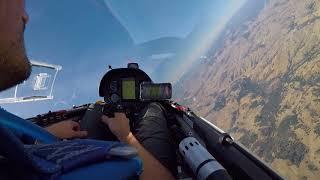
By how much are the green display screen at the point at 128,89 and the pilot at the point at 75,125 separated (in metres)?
0.68

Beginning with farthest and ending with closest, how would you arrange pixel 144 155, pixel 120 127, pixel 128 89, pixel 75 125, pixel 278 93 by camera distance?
pixel 278 93
pixel 128 89
pixel 75 125
pixel 120 127
pixel 144 155

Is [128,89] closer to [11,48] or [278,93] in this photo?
[11,48]

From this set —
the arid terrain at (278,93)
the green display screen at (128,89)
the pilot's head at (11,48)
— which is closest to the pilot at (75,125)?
the pilot's head at (11,48)

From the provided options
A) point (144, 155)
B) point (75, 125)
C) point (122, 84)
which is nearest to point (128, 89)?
point (122, 84)

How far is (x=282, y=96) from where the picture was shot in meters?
114

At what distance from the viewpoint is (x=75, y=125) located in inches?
124

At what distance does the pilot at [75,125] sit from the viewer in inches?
43.2

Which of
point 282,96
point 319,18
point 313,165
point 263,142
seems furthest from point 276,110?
point 319,18

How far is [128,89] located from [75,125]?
1.23m

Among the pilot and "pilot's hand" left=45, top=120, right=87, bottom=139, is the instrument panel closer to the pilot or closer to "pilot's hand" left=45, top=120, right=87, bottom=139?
the pilot

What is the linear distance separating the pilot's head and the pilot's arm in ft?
2.39

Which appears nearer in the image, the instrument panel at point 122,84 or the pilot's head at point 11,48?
the pilot's head at point 11,48

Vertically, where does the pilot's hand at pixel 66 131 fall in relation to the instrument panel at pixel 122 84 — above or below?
below

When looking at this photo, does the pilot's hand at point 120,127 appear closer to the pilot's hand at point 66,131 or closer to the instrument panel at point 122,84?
the pilot's hand at point 66,131
